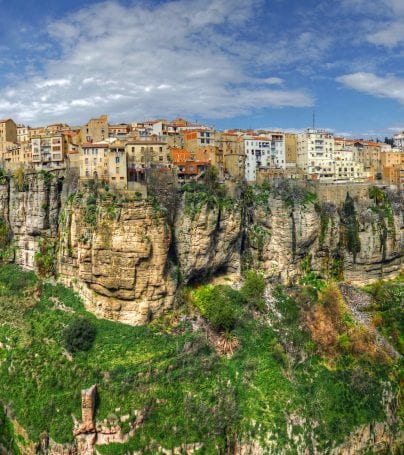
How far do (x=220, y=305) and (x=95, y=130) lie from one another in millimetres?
19318

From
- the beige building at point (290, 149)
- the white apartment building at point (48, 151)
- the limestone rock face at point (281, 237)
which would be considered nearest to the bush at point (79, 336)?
the limestone rock face at point (281, 237)

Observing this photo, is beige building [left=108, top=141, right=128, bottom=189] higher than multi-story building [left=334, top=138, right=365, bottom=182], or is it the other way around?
multi-story building [left=334, top=138, right=365, bottom=182]

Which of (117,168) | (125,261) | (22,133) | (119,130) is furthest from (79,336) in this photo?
(22,133)

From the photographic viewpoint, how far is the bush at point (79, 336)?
27359 mm

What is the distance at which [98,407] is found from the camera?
25188mm

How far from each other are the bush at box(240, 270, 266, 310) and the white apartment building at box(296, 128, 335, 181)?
17022 mm

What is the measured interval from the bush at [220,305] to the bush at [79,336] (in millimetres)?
6942

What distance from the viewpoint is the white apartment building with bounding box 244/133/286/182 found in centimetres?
4359

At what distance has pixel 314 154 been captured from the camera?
47.9 m

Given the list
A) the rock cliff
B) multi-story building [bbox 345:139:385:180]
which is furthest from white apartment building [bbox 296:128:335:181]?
the rock cliff

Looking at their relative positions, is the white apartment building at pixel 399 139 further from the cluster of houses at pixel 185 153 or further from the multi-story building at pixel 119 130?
the multi-story building at pixel 119 130

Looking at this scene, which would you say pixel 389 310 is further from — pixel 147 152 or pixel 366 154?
pixel 366 154

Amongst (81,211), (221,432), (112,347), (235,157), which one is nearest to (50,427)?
(112,347)

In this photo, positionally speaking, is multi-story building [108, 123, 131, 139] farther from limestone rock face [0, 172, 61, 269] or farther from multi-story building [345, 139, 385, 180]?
multi-story building [345, 139, 385, 180]
